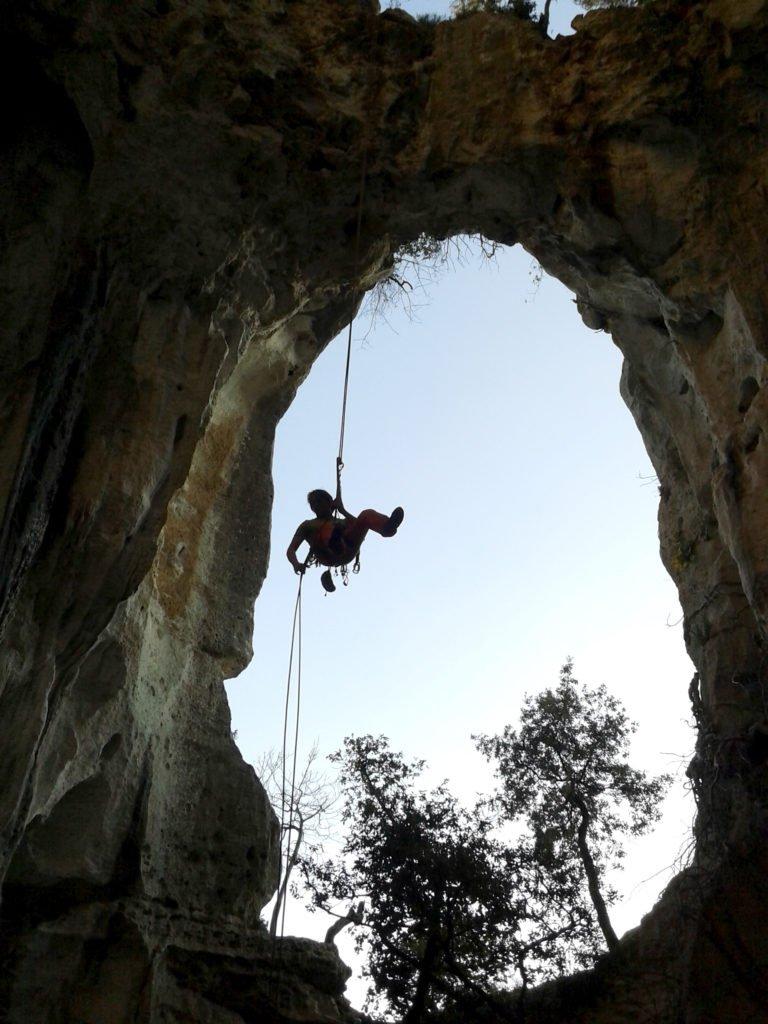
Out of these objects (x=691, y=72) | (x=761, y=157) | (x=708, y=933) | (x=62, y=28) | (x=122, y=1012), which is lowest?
(x=122, y=1012)

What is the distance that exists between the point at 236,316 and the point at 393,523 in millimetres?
2414

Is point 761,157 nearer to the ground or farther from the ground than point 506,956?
farther from the ground

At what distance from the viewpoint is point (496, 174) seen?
8305mm

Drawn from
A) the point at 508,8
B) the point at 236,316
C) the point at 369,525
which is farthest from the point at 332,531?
the point at 508,8

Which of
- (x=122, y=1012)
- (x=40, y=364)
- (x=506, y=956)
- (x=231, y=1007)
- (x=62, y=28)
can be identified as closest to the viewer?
(x=40, y=364)

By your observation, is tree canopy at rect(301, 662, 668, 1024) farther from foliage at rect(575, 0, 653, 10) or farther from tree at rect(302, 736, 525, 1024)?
foliage at rect(575, 0, 653, 10)

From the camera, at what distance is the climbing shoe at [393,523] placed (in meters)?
8.48

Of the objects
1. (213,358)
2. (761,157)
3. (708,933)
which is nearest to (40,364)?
(213,358)

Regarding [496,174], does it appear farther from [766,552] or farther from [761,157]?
[766,552]

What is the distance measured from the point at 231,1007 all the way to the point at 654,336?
26.6 ft

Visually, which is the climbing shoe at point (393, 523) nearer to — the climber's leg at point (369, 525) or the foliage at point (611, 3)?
the climber's leg at point (369, 525)

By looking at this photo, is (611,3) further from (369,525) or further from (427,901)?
(427,901)

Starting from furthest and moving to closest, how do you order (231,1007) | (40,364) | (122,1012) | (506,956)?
(506,956), (231,1007), (122,1012), (40,364)

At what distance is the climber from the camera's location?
342 inches
